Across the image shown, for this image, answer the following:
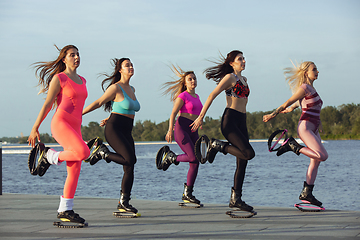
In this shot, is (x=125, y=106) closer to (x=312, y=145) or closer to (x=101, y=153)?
(x=101, y=153)

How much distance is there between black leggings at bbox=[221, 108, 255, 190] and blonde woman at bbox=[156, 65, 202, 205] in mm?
1289

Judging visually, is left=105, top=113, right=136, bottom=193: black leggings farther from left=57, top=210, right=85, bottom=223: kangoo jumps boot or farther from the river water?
the river water

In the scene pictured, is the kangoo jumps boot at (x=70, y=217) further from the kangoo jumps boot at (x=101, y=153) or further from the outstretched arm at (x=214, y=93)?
the outstretched arm at (x=214, y=93)

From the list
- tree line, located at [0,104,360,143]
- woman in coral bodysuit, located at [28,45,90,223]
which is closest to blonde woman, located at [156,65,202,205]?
woman in coral bodysuit, located at [28,45,90,223]

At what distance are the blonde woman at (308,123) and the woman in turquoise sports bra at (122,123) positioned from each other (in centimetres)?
203

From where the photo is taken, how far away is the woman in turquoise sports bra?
21.1 feet

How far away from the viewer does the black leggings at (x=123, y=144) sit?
252 inches

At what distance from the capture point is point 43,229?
17.6 ft

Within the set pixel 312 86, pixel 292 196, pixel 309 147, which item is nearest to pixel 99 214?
pixel 309 147

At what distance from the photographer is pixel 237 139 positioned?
6.37 metres

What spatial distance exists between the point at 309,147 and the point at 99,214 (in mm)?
3276

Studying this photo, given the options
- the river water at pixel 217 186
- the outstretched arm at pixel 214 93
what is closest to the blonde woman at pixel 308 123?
the outstretched arm at pixel 214 93

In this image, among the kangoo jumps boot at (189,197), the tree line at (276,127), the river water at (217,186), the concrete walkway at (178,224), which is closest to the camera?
the concrete walkway at (178,224)

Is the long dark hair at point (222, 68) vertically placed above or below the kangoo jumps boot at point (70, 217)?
above
